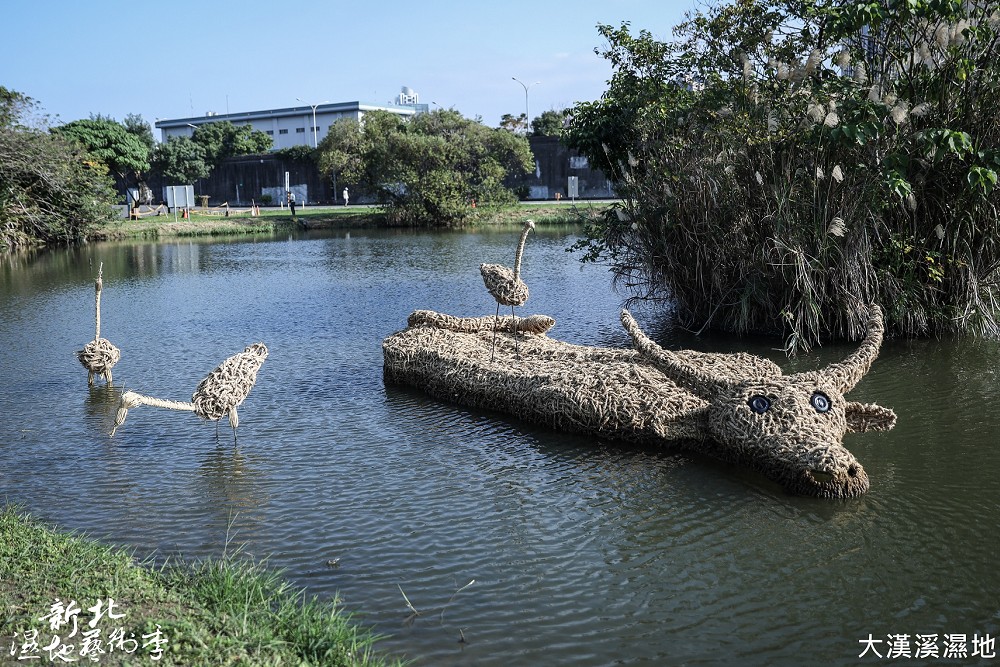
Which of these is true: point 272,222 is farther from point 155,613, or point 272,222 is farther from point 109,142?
point 155,613

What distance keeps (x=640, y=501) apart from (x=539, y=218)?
127ft

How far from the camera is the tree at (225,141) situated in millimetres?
74125

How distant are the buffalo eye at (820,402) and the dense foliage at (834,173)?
448 centimetres

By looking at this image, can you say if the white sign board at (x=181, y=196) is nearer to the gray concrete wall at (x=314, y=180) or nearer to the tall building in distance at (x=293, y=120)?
the gray concrete wall at (x=314, y=180)

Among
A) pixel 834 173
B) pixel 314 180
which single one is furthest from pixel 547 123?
pixel 834 173

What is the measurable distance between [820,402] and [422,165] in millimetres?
41109

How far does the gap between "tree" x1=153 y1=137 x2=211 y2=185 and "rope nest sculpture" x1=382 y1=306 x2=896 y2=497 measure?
61.7 m

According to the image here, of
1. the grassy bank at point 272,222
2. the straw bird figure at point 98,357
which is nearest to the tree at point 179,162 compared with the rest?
the grassy bank at point 272,222

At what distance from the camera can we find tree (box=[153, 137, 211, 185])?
6756cm

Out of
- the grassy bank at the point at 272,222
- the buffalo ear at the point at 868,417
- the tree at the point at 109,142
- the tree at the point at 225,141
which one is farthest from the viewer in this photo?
the tree at the point at 225,141

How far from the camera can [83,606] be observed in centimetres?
506

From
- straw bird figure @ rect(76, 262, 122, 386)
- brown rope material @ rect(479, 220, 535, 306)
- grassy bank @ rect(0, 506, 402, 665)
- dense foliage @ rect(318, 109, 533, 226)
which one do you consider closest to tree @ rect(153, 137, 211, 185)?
dense foliage @ rect(318, 109, 533, 226)

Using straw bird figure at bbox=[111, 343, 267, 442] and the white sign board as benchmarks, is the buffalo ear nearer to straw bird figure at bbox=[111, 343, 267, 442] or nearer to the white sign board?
straw bird figure at bbox=[111, 343, 267, 442]

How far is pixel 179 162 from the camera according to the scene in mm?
68750
